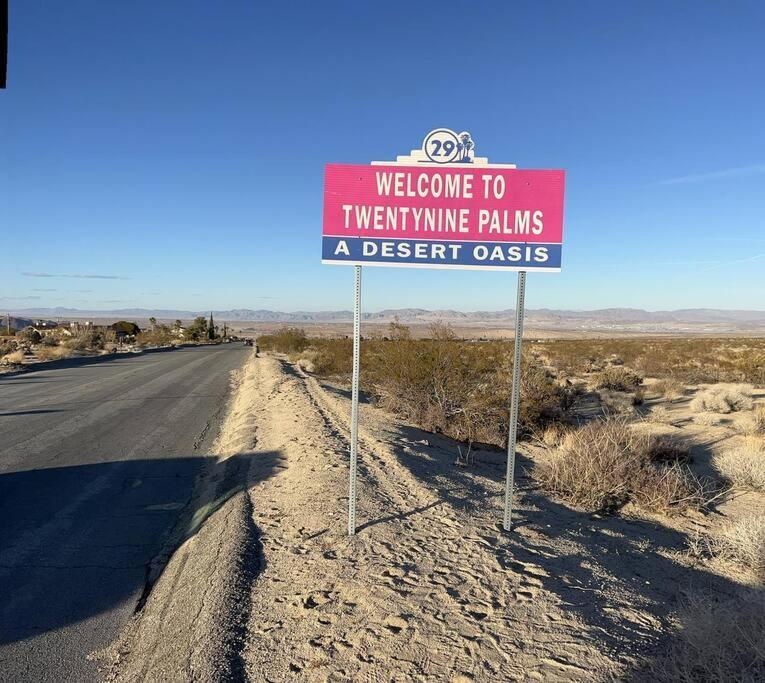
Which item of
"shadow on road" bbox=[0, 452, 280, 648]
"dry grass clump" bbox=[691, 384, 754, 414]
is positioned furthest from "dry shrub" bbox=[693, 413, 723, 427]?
"shadow on road" bbox=[0, 452, 280, 648]

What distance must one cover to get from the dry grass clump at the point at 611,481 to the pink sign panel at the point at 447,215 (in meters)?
3.83

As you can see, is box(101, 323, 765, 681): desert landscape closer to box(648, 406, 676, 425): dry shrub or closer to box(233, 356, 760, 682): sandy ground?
box(233, 356, 760, 682): sandy ground

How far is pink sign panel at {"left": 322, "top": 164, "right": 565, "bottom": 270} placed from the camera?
506 cm

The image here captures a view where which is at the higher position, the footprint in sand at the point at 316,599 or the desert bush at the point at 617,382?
the footprint in sand at the point at 316,599

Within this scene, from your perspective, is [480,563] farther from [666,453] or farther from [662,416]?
[662,416]

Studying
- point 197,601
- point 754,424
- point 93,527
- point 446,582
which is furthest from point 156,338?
Answer: point 446,582

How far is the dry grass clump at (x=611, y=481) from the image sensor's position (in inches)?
291

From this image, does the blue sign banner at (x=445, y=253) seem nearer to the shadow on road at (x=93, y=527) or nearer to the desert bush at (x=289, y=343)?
the shadow on road at (x=93, y=527)

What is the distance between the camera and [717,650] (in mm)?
3064

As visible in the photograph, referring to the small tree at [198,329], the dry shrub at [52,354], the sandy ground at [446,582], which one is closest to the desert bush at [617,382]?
the sandy ground at [446,582]

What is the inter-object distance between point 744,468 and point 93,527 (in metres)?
9.45

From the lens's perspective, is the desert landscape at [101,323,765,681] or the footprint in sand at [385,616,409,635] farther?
the footprint in sand at [385,616,409,635]

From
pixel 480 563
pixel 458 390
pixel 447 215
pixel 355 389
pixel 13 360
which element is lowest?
pixel 13 360

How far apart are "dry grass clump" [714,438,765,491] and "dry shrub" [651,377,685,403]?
9.74m
